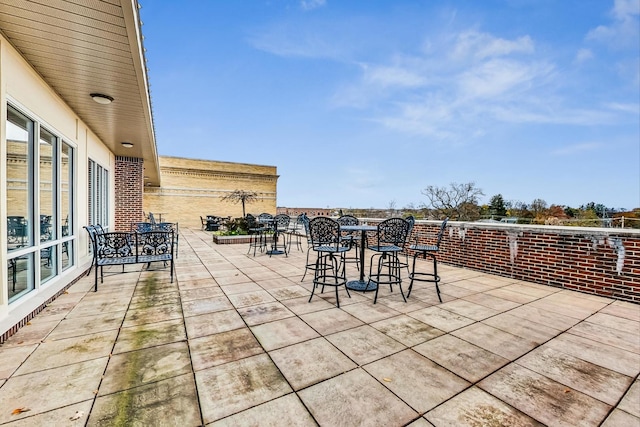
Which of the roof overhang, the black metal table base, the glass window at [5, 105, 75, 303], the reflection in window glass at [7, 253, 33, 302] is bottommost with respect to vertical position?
the black metal table base

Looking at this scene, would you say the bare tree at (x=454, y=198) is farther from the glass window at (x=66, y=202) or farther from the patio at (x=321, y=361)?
the glass window at (x=66, y=202)

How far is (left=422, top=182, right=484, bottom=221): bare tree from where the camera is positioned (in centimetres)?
1638

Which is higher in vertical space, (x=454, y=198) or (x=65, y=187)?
(x=454, y=198)

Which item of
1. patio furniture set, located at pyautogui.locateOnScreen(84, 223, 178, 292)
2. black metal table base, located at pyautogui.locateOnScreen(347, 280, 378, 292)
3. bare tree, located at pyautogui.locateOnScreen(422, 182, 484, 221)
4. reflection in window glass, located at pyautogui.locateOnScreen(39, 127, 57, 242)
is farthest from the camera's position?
bare tree, located at pyautogui.locateOnScreen(422, 182, 484, 221)

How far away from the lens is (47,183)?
3609 mm

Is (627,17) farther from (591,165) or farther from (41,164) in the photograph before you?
(591,165)

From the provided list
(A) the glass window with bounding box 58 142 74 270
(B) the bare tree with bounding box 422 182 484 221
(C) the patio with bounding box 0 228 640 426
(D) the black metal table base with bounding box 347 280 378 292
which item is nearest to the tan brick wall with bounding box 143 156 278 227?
(B) the bare tree with bounding box 422 182 484 221

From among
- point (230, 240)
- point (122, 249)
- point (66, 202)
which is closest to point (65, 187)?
point (66, 202)

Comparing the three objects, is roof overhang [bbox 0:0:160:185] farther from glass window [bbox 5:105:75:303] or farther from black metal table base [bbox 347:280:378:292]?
black metal table base [bbox 347:280:378:292]

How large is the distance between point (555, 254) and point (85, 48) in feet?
21.3

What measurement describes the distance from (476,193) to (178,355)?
61.1 feet

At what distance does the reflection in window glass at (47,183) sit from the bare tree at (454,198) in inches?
649

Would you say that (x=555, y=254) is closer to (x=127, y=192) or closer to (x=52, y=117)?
(x=52, y=117)

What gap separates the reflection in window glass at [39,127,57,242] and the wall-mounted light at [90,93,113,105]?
2.42 feet
